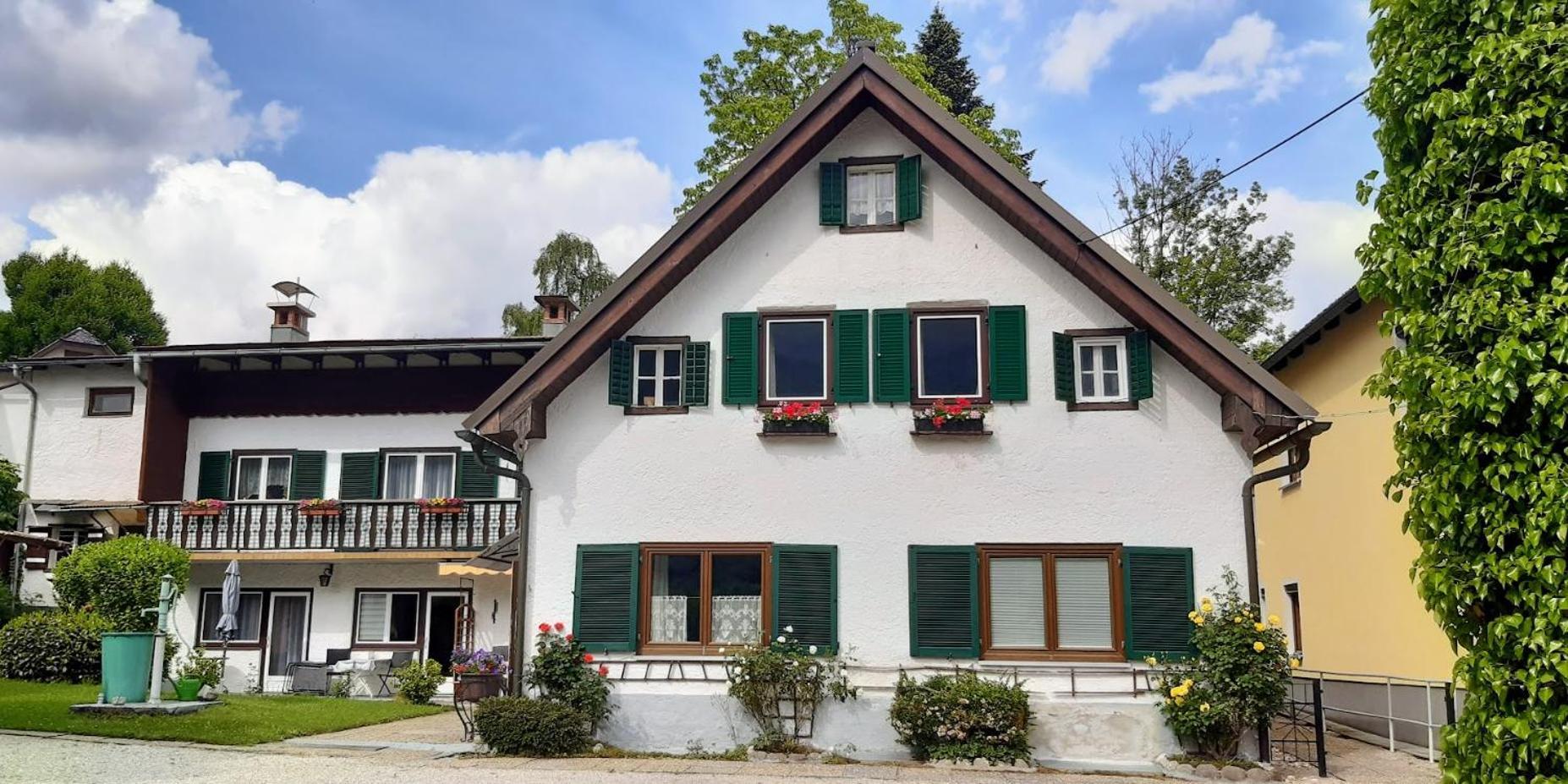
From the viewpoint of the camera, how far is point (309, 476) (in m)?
24.4

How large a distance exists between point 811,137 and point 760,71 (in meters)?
14.7

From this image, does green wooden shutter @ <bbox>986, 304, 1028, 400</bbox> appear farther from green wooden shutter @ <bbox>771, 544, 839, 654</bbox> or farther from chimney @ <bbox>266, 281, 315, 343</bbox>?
chimney @ <bbox>266, 281, 315, 343</bbox>

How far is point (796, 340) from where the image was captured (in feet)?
51.7

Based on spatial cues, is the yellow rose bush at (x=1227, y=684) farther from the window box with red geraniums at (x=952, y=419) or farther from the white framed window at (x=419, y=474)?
the white framed window at (x=419, y=474)

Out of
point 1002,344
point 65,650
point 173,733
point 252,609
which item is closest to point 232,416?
point 252,609

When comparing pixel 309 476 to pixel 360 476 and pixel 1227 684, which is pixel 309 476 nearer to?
pixel 360 476

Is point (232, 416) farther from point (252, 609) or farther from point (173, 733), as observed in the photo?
point (173, 733)

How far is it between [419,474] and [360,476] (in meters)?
1.17

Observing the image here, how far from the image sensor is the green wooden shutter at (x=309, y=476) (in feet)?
79.6

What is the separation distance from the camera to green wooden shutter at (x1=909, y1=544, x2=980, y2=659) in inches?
571

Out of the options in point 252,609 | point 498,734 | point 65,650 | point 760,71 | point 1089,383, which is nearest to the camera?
point 498,734

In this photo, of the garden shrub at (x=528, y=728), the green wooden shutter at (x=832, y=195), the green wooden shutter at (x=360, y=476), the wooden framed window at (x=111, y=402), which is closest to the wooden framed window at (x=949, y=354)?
the green wooden shutter at (x=832, y=195)

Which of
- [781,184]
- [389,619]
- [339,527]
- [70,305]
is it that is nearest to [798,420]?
[781,184]

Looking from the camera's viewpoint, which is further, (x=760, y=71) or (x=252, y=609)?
(x=760, y=71)
